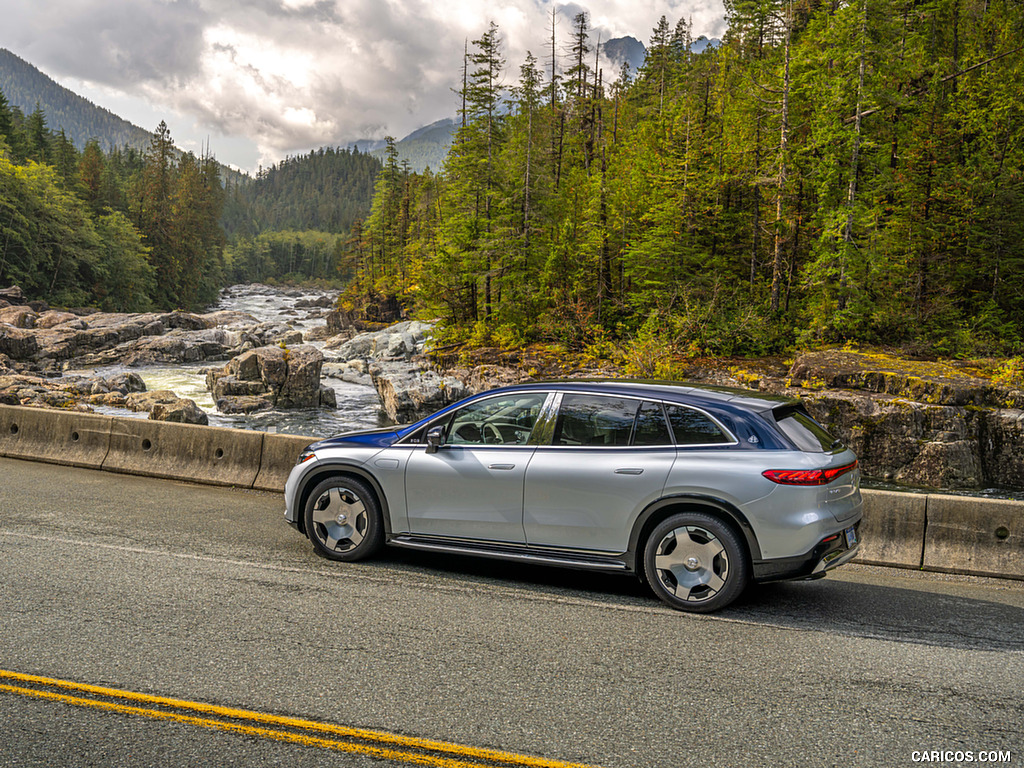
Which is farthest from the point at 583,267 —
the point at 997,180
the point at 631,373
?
the point at 997,180

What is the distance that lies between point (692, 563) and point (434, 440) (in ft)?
7.53

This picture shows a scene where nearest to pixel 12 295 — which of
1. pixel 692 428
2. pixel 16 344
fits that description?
pixel 16 344

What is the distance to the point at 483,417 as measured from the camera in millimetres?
5914

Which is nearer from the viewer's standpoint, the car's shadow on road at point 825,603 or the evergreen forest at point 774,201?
the car's shadow on road at point 825,603

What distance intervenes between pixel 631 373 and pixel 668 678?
70.1 ft

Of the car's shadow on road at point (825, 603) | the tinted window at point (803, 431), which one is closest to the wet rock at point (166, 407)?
the car's shadow on road at point (825, 603)

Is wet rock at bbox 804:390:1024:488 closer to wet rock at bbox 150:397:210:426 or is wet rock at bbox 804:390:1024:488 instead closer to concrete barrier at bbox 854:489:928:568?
concrete barrier at bbox 854:489:928:568

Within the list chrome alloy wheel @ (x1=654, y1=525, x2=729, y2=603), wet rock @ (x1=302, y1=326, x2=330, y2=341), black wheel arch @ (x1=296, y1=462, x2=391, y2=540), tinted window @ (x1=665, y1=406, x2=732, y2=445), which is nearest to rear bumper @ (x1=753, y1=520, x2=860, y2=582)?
chrome alloy wheel @ (x1=654, y1=525, x2=729, y2=603)

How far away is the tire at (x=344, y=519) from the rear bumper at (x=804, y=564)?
3.20 meters

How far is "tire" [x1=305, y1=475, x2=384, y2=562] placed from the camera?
20.0 ft

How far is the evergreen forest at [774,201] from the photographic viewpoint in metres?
25.4

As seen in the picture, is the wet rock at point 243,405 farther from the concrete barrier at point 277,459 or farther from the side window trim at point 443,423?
the side window trim at point 443,423

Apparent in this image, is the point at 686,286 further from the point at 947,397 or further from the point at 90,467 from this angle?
the point at 90,467

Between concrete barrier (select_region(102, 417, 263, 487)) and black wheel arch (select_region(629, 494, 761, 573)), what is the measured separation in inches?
264
